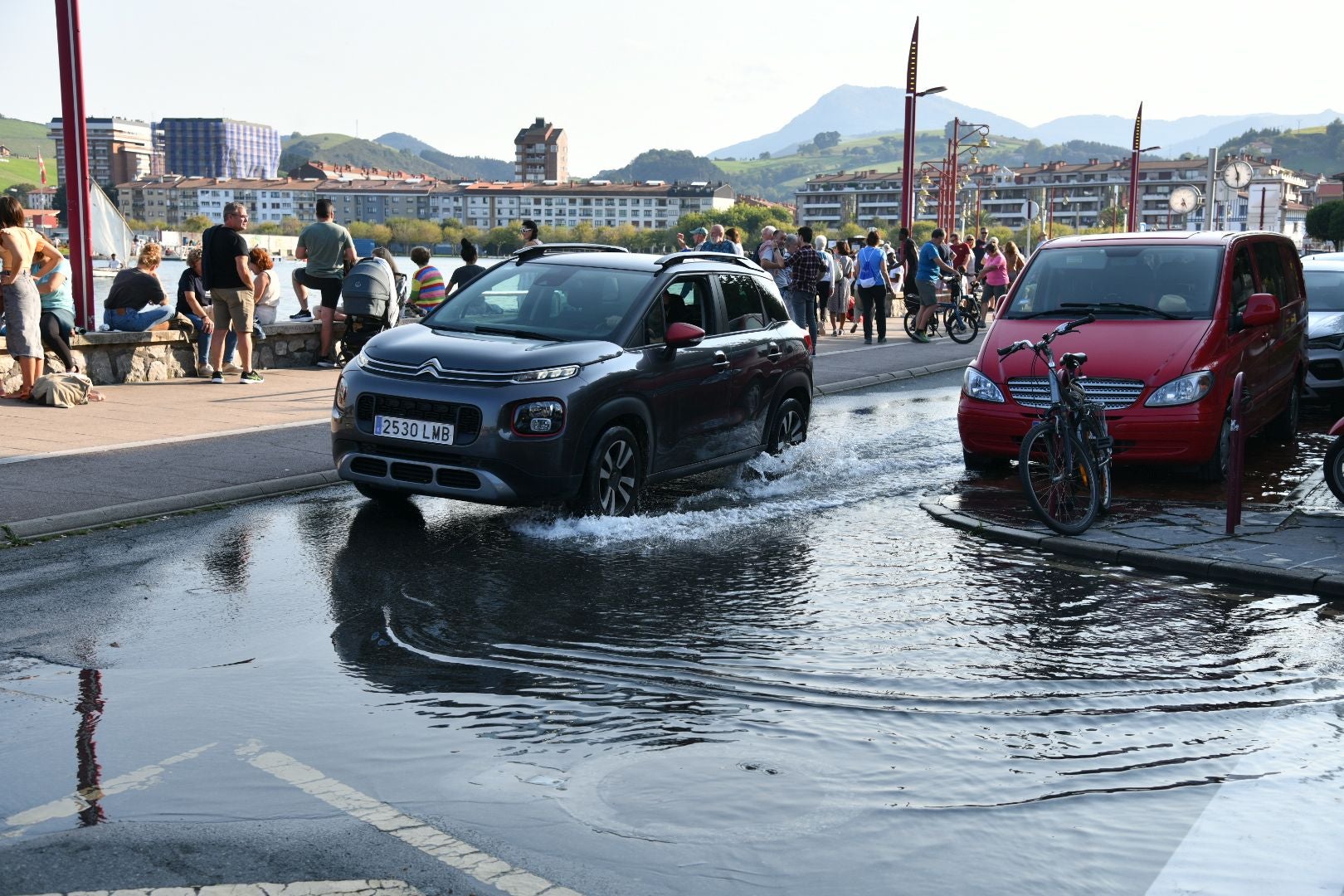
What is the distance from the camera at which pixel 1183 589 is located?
25.2ft

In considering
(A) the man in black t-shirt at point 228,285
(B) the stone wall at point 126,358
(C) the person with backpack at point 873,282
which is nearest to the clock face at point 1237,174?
(C) the person with backpack at point 873,282

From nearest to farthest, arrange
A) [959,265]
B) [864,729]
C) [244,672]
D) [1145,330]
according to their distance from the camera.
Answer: [864,729], [244,672], [1145,330], [959,265]

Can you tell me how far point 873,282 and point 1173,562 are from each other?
17606 millimetres

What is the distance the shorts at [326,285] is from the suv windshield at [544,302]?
29.7 feet

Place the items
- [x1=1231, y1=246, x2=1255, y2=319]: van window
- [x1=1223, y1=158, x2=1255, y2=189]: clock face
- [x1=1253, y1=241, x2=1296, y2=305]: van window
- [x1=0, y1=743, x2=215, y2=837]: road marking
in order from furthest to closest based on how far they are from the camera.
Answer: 1. [x1=1223, y1=158, x2=1255, y2=189]: clock face
2. [x1=1253, y1=241, x2=1296, y2=305]: van window
3. [x1=1231, y1=246, x2=1255, y2=319]: van window
4. [x1=0, y1=743, x2=215, y2=837]: road marking

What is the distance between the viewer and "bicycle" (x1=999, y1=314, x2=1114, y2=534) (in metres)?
9.01

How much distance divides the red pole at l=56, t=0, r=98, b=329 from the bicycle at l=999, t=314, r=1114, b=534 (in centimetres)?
1092

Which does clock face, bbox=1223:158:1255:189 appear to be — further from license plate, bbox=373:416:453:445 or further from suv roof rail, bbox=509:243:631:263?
license plate, bbox=373:416:453:445

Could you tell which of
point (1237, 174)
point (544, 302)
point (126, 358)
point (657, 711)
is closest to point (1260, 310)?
point (544, 302)

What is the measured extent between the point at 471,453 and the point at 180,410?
6275mm

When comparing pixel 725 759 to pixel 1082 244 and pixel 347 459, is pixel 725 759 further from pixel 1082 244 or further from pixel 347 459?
pixel 1082 244

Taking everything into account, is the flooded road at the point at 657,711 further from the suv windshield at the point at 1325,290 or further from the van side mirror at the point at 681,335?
the suv windshield at the point at 1325,290

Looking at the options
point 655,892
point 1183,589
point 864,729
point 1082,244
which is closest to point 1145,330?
point 1082,244

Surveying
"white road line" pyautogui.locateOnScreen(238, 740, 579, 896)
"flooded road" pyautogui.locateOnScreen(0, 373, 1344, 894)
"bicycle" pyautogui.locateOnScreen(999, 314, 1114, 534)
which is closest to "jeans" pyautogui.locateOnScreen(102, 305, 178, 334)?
"flooded road" pyautogui.locateOnScreen(0, 373, 1344, 894)
